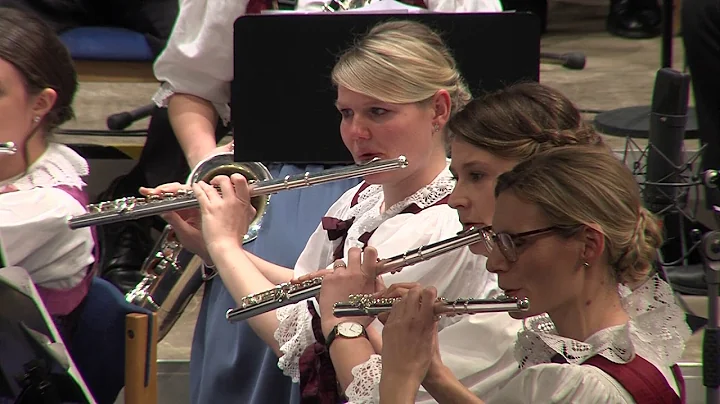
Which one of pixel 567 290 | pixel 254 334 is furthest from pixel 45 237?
pixel 567 290

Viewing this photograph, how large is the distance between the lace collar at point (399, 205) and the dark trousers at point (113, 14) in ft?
6.00

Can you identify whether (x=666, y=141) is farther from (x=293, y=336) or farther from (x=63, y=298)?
(x=63, y=298)

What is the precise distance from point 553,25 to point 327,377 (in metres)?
5.19

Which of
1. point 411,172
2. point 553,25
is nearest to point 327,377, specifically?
point 411,172

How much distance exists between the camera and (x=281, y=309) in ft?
7.50

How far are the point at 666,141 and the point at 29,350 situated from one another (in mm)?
1944

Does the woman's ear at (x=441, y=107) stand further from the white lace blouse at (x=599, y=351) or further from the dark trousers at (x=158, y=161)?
the dark trousers at (x=158, y=161)

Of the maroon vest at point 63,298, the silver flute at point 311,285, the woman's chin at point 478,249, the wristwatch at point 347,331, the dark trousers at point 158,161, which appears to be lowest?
the dark trousers at point 158,161

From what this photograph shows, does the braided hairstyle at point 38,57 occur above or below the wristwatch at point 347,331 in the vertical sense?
above

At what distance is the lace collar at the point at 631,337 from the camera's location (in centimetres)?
166

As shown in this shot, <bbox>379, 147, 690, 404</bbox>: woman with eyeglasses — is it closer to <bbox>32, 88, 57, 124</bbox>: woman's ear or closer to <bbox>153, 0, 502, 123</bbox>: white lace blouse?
<bbox>32, 88, 57, 124</bbox>: woman's ear

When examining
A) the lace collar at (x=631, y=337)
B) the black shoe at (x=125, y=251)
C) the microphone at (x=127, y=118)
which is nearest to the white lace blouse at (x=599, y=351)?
the lace collar at (x=631, y=337)

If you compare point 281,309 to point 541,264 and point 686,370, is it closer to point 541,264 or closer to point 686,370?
point 541,264

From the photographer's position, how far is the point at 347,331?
2002 millimetres
